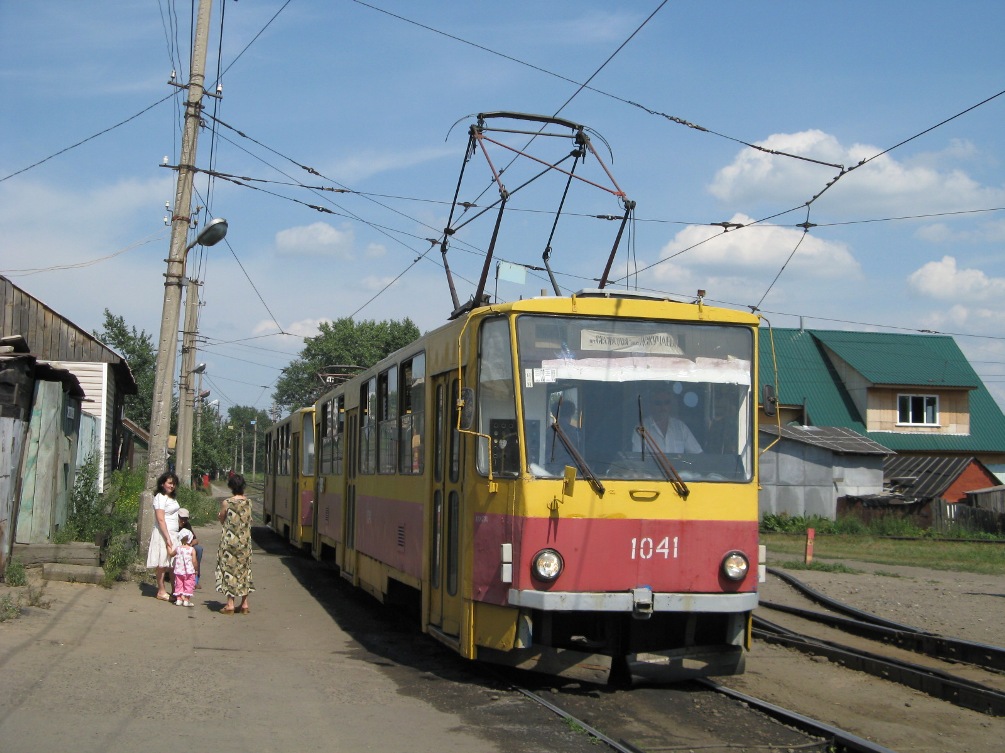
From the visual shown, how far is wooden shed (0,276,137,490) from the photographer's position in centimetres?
2325

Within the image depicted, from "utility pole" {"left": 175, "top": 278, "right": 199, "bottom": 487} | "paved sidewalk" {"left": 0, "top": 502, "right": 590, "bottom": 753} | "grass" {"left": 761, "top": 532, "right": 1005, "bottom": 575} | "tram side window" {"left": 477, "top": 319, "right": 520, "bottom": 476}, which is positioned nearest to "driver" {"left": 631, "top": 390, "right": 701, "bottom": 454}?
"tram side window" {"left": 477, "top": 319, "right": 520, "bottom": 476}

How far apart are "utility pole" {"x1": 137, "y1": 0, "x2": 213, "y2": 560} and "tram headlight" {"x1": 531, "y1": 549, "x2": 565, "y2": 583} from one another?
926cm

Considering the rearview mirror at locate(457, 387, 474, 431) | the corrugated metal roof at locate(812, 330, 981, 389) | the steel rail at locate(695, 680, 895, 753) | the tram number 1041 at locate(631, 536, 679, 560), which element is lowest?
the steel rail at locate(695, 680, 895, 753)

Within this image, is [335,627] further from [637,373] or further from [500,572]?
[637,373]

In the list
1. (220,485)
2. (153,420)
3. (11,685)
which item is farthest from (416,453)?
(220,485)

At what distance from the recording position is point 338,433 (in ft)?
52.1

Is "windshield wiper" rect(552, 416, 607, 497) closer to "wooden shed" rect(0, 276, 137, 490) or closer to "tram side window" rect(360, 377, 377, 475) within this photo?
"tram side window" rect(360, 377, 377, 475)

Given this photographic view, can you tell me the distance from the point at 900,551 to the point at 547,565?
73.4 feet

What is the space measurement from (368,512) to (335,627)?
1392 millimetres

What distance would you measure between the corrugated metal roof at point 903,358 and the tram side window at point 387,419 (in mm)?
37657

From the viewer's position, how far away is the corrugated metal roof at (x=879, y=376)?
151ft

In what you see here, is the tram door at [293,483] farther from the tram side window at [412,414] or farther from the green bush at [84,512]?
the tram side window at [412,414]

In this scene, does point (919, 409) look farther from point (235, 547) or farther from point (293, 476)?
point (235, 547)

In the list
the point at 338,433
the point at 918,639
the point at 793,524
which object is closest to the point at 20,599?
the point at 338,433
